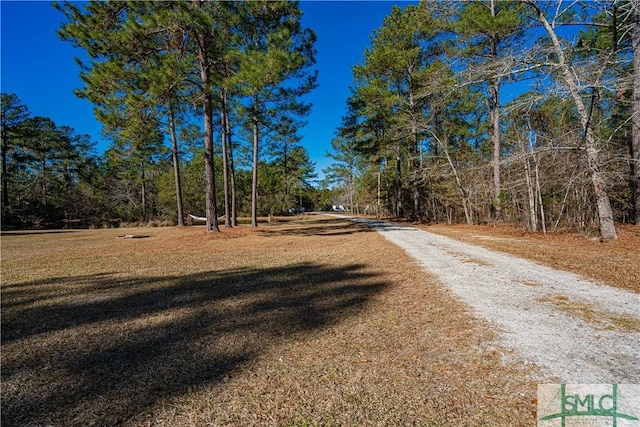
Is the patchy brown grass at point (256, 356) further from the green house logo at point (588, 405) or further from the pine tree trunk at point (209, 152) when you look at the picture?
the pine tree trunk at point (209, 152)

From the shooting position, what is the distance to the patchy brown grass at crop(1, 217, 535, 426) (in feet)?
5.52

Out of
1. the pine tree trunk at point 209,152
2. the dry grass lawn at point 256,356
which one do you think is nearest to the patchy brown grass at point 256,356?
the dry grass lawn at point 256,356

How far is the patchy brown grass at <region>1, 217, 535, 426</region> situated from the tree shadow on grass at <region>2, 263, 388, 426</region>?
1 cm

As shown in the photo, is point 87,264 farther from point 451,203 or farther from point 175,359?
point 451,203

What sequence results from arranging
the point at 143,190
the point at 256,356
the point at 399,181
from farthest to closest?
the point at 143,190, the point at 399,181, the point at 256,356

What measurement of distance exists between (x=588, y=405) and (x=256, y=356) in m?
2.18

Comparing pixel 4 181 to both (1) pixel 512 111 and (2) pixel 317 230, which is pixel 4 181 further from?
(1) pixel 512 111

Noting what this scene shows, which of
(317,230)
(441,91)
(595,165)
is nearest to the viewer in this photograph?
(595,165)

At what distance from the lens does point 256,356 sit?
2.35 metres

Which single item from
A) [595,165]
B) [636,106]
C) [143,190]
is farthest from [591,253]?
[143,190]

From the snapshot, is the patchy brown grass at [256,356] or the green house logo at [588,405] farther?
the patchy brown grass at [256,356]

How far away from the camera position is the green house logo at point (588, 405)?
1507mm

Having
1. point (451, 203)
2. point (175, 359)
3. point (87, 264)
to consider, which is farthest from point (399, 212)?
point (175, 359)

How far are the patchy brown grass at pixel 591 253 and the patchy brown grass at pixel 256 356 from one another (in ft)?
8.25
